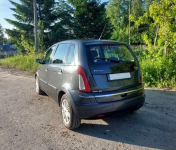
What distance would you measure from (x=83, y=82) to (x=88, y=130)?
1039 millimetres

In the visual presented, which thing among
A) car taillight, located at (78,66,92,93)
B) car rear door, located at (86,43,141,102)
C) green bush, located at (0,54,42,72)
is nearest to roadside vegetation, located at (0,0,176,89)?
green bush, located at (0,54,42,72)

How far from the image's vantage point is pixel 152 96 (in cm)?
490

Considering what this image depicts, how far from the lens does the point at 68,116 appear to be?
3016 millimetres

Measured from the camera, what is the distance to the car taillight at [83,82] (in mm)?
2604

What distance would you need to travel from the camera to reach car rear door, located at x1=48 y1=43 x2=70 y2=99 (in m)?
3.29

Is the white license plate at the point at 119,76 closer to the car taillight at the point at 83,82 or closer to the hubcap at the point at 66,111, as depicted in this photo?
the car taillight at the point at 83,82

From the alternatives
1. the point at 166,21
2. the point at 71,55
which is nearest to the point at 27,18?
the point at 166,21

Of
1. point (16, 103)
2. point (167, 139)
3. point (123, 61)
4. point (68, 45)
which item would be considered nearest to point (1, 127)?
point (16, 103)

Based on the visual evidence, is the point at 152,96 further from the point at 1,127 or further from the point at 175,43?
the point at 1,127

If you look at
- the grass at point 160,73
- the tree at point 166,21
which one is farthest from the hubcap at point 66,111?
the tree at point 166,21

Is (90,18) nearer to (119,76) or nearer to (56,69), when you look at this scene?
(56,69)

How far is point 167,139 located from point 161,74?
3.80m

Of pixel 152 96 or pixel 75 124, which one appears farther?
pixel 152 96

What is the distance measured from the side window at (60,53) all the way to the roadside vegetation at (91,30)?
219 cm
